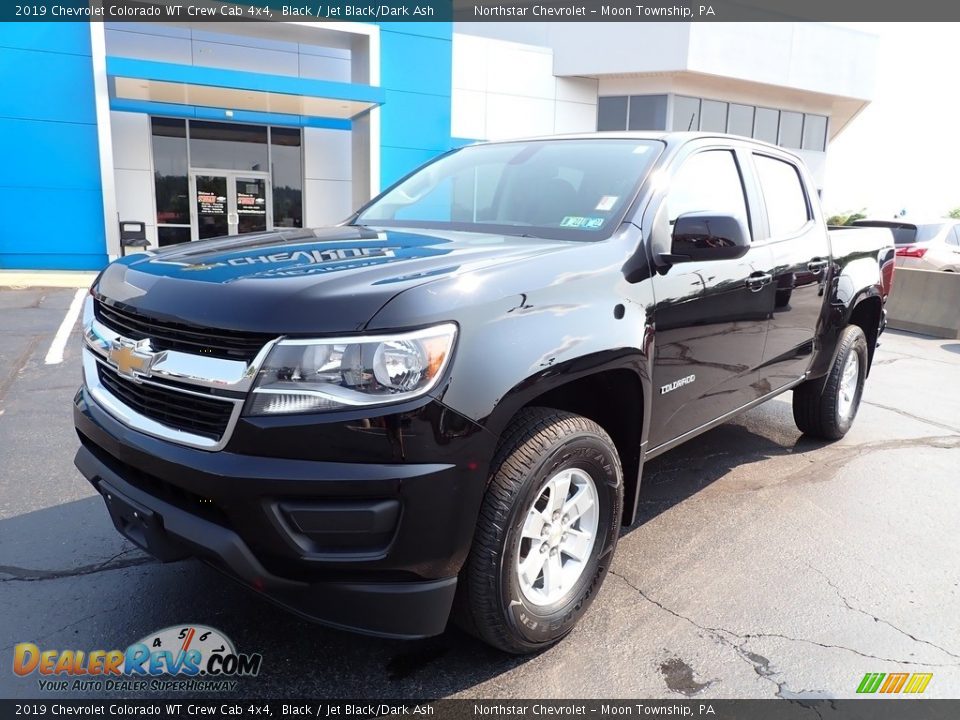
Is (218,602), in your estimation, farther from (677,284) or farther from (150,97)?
(150,97)

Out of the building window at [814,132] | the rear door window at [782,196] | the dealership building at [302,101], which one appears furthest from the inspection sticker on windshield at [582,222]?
the building window at [814,132]

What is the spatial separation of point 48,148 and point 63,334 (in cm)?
945

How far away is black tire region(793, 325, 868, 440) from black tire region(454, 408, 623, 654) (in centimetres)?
289

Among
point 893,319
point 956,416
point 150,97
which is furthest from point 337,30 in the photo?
point 956,416

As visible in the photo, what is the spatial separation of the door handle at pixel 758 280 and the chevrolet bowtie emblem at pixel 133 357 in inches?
107

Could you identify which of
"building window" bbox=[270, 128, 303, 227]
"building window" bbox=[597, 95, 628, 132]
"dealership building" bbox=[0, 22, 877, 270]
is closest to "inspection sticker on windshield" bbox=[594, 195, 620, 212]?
"dealership building" bbox=[0, 22, 877, 270]

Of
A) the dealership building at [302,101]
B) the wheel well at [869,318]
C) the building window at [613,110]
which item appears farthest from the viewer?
the building window at [613,110]

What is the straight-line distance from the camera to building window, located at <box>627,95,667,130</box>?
2253 centimetres

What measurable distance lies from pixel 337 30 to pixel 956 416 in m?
15.7

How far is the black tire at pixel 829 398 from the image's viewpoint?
494 cm

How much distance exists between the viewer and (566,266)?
8.42 ft

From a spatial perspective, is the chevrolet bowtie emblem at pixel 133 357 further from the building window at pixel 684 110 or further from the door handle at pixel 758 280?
the building window at pixel 684 110

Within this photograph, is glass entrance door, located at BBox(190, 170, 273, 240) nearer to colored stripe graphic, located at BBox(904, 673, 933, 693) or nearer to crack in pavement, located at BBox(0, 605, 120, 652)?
crack in pavement, located at BBox(0, 605, 120, 652)

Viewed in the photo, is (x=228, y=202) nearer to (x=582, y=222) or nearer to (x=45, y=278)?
(x=45, y=278)
